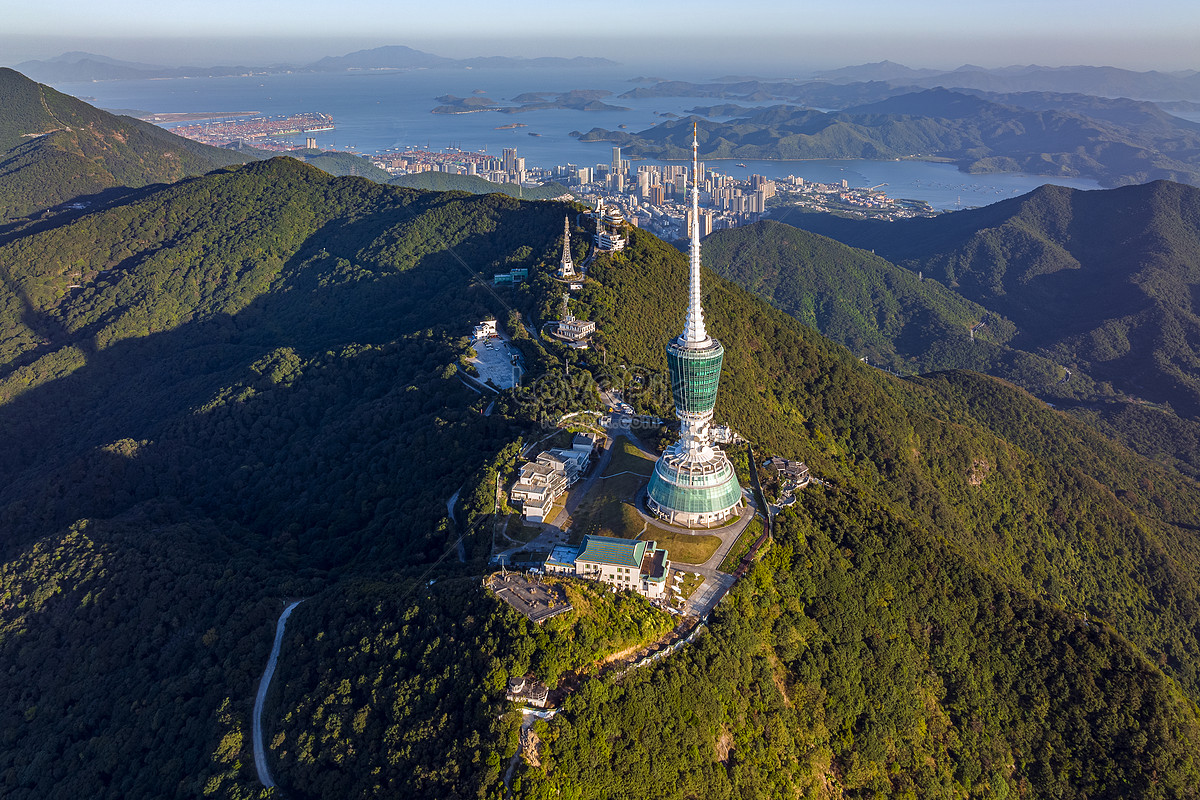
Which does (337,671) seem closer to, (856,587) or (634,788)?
(634,788)

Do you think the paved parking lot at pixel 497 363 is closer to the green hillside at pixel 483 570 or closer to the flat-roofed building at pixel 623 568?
the green hillside at pixel 483 570

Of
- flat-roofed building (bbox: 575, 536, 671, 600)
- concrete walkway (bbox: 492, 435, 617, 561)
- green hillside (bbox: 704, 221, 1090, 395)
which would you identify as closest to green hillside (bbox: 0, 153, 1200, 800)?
flat-roofed building (bbox: 575, 536, 671, 600)

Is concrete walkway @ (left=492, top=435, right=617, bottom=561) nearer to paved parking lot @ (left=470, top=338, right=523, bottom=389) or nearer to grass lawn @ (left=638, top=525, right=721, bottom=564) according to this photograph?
grass lawn @ (left=638, top=525, right=721, bottom=564)

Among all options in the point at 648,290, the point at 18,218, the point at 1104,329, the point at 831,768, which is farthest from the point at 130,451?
the point at 1104,329

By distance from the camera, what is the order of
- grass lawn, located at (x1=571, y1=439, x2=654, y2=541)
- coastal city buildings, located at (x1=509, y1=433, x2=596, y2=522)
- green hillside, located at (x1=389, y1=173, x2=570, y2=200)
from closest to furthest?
grass lawn, located at (x1=571, y1=439, x2=654, y2=541)
coastal city buildings, located at (x1=509, y1=433, x2=596, y2=522)
green hillside, located at (x1=389, y1=173, x2=570, y2=200)

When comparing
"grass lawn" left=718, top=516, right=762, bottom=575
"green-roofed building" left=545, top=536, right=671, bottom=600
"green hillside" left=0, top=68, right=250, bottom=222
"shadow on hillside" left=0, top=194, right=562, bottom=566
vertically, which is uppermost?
"green hillside" left=0, top=68, right=250, bottom=222

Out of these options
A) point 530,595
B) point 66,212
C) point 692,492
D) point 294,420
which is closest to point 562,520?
point 692,492
